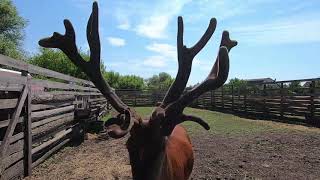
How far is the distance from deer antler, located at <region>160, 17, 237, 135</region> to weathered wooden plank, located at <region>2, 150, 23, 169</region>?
3.64 metres

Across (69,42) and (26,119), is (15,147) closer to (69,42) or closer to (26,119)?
(26,119)

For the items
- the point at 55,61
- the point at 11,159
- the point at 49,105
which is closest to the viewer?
the point at 11,159

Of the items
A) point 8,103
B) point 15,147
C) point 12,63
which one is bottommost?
point 15,147

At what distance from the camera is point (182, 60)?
4.41 m

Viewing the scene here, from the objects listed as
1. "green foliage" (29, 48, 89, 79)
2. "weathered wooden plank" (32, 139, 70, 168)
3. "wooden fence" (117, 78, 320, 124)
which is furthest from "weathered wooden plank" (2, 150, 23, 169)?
"green foliage" (29, 48, 89, 79)

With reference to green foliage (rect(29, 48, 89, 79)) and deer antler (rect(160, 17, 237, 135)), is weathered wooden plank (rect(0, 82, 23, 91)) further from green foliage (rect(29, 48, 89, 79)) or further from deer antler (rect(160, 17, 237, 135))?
green foliage (rect(29, 48, 89, 79))

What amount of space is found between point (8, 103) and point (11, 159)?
0.90 meters

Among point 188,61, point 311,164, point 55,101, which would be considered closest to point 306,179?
point 311,164

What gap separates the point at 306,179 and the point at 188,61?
443cm

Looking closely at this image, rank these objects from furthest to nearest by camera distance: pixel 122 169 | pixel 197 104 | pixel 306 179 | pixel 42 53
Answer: pixel 42 53 < pixel 197 104 < pixel 122 169 < pixel 306 179

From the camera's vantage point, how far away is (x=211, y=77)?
4.02 m

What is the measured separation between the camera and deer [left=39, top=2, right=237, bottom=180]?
3.53 metres

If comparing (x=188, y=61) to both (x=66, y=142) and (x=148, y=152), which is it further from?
(x=66, y=142)

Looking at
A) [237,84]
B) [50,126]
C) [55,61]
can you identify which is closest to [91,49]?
[50,126]
